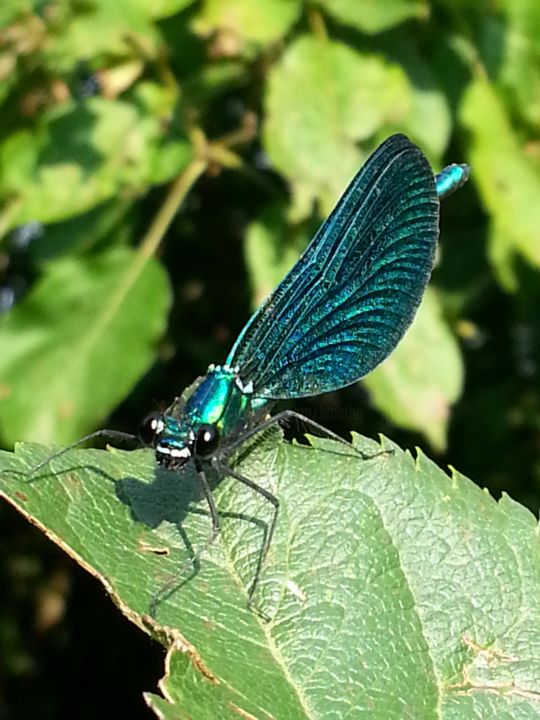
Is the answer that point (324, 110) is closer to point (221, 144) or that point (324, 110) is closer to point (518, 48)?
point (221, 144)

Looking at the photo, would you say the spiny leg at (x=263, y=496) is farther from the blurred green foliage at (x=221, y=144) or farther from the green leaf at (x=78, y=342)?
the green leaf at (x=78, y=342)

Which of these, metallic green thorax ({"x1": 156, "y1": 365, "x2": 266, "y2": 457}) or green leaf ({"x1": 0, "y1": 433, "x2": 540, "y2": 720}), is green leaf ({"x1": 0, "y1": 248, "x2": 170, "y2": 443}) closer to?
metallic green thorax ({"x1": 156, "y1": 365, "x2": 266, "y2": 457})

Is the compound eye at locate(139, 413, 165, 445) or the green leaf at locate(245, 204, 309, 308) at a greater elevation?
the green leaf at locate(245, 204, 309, 308)

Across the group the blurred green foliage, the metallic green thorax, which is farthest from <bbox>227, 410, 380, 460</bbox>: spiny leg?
the blurred green foliage

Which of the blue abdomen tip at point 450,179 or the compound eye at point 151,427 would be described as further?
the blue abdomen tip at point 450,179

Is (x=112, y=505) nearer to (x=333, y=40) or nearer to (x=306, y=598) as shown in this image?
(x=306, y=598)

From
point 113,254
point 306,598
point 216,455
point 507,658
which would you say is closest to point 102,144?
point 113,254

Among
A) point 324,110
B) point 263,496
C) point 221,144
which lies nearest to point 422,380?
point 324,110

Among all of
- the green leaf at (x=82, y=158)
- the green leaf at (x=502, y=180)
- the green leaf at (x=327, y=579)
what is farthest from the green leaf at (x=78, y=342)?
the green leaf at (x=327, y=579)
